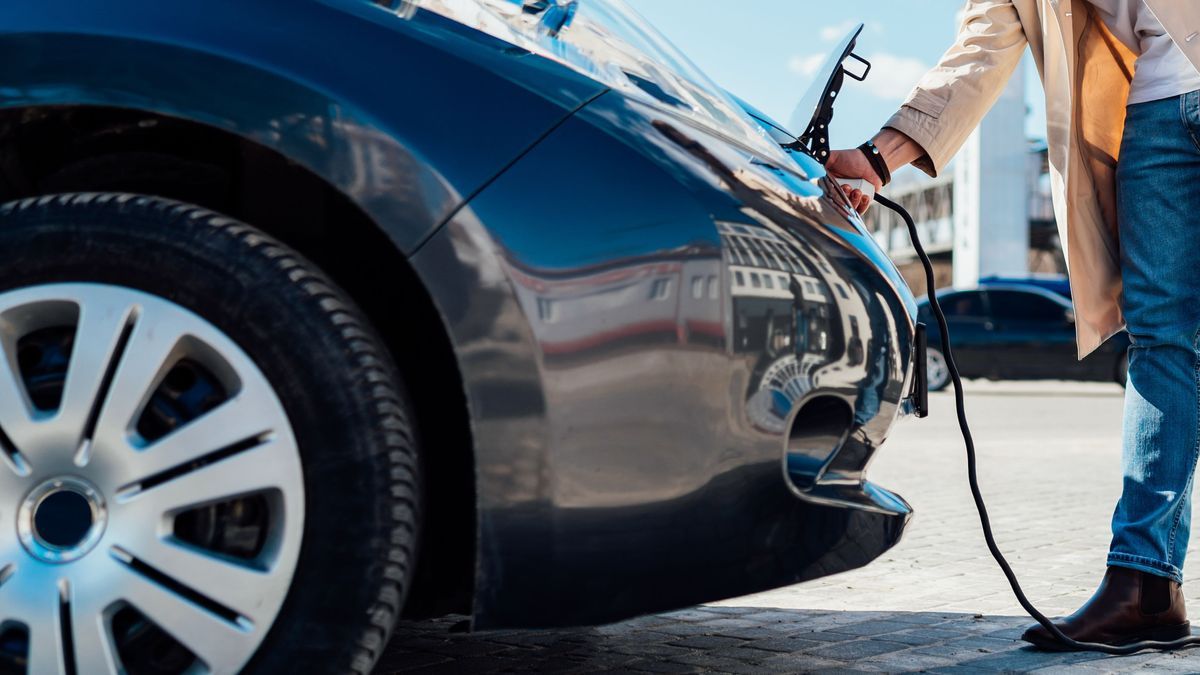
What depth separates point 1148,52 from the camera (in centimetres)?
279

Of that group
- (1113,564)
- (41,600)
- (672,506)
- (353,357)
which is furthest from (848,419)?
(41,600)

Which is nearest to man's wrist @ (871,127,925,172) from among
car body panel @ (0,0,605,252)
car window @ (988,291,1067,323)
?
car body panel @ (0,0,605,252)

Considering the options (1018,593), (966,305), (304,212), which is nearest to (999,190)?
(966,305)

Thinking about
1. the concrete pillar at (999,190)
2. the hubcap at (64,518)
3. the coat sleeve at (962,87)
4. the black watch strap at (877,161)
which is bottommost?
the hubcap at (64,518)

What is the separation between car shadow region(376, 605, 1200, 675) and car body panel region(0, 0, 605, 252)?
88 centimetres

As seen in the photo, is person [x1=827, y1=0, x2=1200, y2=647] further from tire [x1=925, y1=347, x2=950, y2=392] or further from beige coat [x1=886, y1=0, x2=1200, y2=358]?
tire [x1=925, y1=347, x2=950, y2=392]

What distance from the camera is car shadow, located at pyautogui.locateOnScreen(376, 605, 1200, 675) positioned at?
255 cm

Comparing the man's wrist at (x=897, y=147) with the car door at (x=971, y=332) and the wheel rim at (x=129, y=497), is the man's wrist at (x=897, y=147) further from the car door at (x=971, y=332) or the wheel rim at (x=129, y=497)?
the car door at (x=971, y=332)

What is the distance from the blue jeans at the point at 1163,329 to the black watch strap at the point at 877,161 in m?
0.50

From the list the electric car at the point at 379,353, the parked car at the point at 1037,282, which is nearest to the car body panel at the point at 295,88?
the electric car at the point at 379,353

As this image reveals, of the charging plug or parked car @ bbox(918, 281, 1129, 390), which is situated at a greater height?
parked car @ bbox(918, 281, 1129, 390)

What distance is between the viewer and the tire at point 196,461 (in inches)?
70.5

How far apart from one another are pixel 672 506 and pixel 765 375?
0.79 feet

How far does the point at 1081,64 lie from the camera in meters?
2.92
